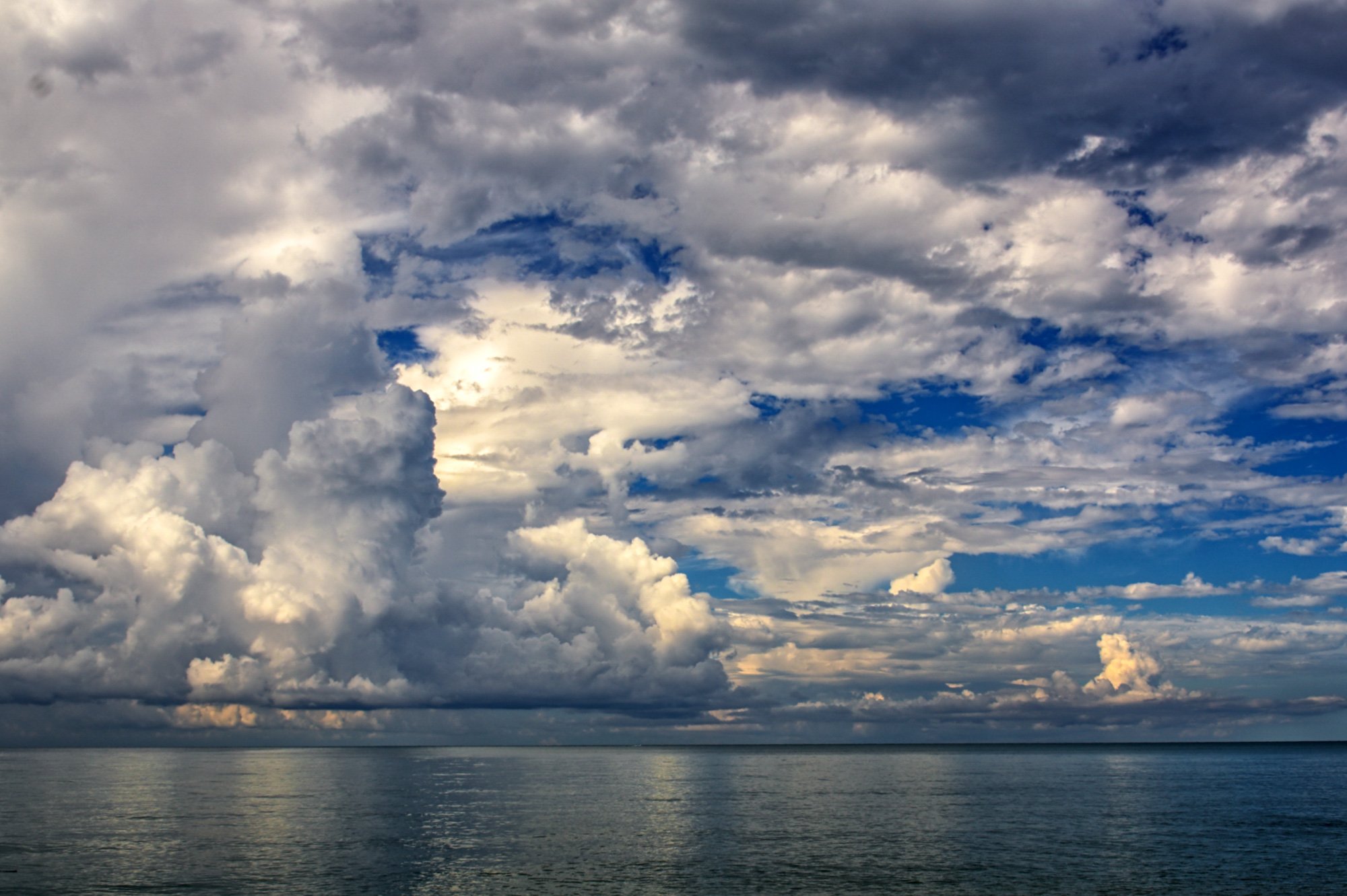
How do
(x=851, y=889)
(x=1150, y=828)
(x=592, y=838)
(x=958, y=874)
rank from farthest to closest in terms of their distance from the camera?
(x=1150, y=828) < (x=592, y=838) < (x=958, y=874) < (x=851, y=889)

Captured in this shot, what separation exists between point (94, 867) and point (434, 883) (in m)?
31.6

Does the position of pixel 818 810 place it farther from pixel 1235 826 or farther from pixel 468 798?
pixel 468 798

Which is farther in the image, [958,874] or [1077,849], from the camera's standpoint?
[1077,849]

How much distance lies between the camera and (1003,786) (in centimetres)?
19588

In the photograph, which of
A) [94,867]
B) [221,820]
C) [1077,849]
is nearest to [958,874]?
[1077,849]

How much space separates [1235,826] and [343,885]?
102640mm

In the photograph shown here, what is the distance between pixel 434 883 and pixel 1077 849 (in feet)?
197

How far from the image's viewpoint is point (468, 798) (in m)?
166

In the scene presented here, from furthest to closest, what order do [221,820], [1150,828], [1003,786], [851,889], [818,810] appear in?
[1003,786] → [818,810] → [221,820] → [1150,828] → [851,889]

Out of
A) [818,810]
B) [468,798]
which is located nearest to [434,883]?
[818,810]

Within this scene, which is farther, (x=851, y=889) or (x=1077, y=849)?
(x=1077, y=849)

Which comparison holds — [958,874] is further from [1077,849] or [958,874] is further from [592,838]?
[592,838]

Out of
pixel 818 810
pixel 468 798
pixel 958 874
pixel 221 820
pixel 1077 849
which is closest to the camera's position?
pixel 958 874

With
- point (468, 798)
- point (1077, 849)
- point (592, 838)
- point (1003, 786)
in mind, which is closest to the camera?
point (1077, 849)
